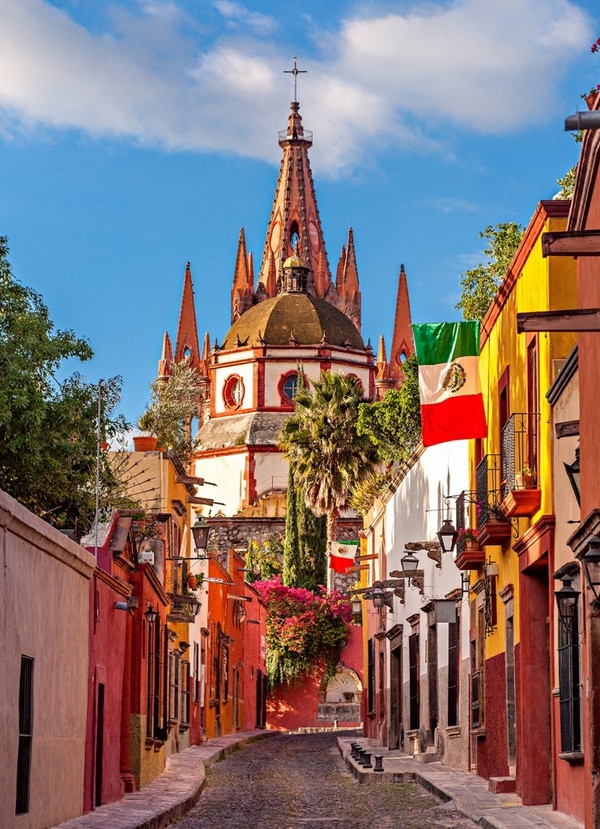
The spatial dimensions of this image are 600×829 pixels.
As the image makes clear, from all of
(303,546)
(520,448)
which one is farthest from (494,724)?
(303,546)

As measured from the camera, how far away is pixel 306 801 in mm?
20203

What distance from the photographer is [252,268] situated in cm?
10250

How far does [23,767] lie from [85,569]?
3.44 metres

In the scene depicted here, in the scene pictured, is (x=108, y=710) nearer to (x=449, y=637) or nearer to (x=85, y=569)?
(x=85, y=569)

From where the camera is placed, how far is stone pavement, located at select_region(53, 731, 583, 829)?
15048 millimetres

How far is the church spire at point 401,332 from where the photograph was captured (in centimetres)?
9800

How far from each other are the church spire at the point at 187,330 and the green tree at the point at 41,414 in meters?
68.4

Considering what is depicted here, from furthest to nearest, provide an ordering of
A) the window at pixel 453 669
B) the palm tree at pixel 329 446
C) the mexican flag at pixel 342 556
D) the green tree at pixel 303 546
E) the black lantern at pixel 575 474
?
the green tree at pixel 303 546 < the palm tree at pixel 329 446 < the mexican flag at pixel 342 556 < the window at pixel 453 669 < the black lantern at pixel 575 474

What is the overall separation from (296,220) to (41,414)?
72.0 meters

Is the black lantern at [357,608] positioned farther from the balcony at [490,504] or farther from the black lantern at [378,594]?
the balcony at [490,504]

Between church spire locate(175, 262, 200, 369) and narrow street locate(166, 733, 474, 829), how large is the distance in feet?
229

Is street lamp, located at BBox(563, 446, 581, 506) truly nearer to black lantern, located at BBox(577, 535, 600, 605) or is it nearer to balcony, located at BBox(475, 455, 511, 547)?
black lantern, located at BBox(577, 535, 600, 605)

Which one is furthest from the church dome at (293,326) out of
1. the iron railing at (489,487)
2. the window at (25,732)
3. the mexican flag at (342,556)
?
the window at (25,732)

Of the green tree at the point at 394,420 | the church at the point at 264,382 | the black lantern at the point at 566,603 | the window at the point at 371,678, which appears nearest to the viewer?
the black lantern at the point at 566,603
